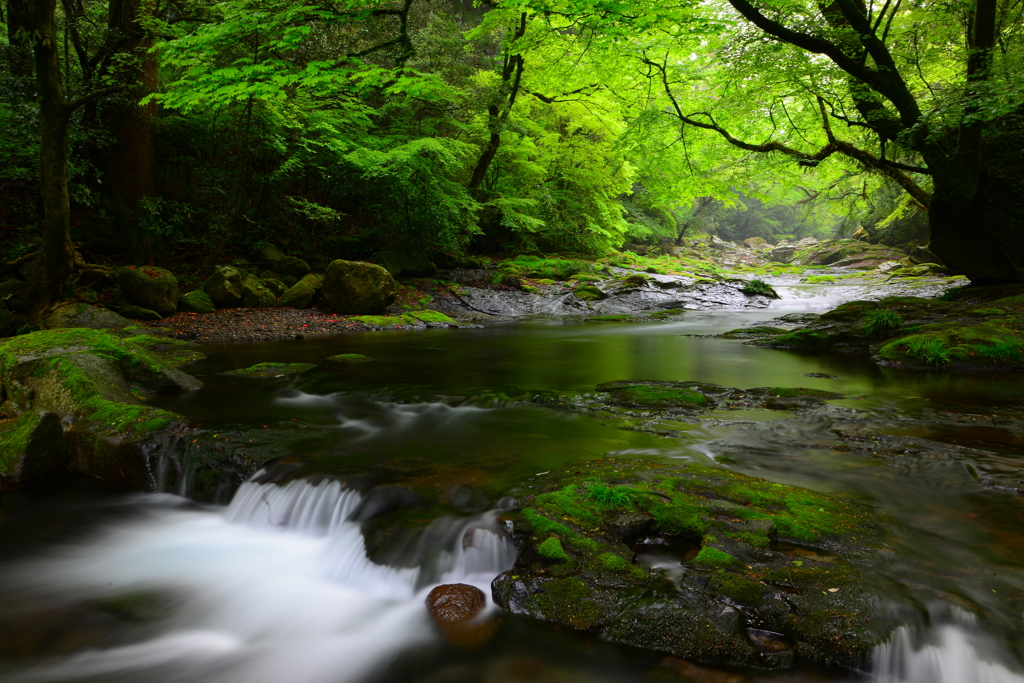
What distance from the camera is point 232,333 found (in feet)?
36.5

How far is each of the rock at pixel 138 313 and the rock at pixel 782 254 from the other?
42.0 m

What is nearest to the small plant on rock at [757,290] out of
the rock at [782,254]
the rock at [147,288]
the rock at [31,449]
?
the rock at [147,288]

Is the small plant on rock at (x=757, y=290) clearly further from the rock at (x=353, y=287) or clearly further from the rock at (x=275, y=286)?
the rock at (x=275, y=286)

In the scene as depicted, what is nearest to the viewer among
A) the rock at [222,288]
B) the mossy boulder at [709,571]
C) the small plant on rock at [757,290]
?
the mossy boulder at [709,571]

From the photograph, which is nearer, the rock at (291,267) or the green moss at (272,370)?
the green moss at (272,370)

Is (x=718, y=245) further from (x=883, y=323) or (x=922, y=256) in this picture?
(x=883, y=323)

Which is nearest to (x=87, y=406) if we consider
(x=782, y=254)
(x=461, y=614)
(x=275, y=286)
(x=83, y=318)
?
(x=461, y=614)

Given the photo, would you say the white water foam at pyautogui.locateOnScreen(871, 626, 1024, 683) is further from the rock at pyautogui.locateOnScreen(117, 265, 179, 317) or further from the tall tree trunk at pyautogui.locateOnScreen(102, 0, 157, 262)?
the tall tree trunk at pyautogui.locateOnScreen(102, 0, 157, 262)

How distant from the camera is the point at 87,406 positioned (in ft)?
15.1

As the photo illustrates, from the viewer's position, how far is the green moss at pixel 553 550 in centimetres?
266

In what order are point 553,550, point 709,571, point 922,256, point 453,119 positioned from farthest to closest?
point 922,256 < point 453,119 < point 553,550 < point 709,571

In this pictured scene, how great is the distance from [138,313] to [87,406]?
7.91 m

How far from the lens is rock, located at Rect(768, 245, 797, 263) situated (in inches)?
1623

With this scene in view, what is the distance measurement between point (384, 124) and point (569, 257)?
9925mm
